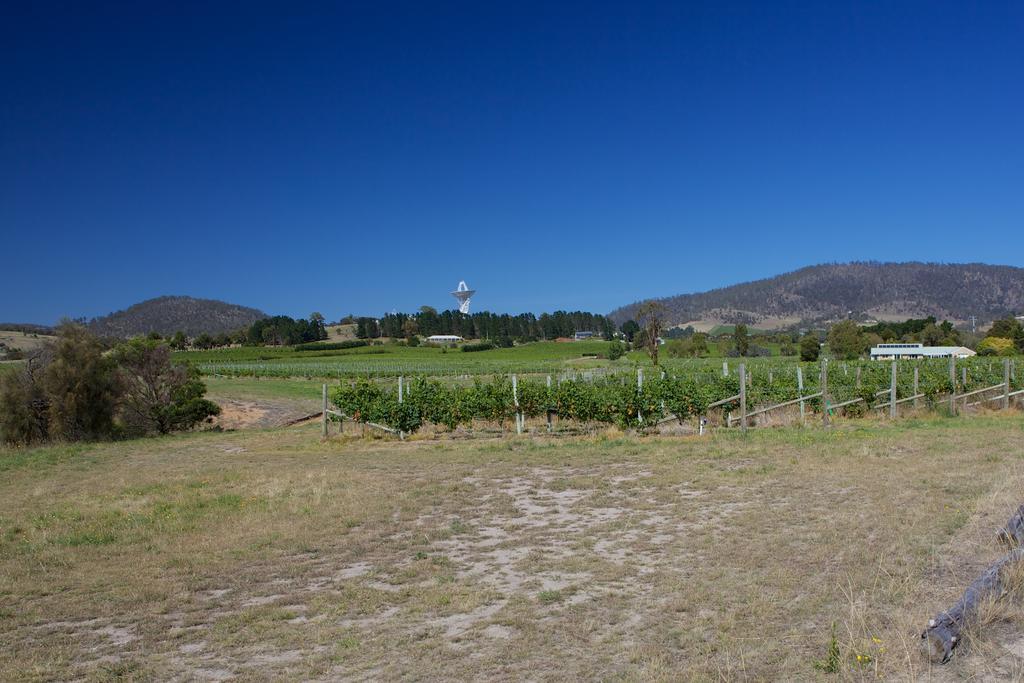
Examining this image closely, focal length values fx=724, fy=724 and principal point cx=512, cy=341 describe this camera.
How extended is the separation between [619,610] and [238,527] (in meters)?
5.76

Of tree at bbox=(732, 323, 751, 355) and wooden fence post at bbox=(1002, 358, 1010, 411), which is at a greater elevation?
tree at bbox=(732, 323, 751, 355)

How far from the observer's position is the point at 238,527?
31.4 feet

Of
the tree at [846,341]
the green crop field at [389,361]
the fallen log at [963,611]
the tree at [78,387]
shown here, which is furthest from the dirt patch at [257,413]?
the tree at [846,341]

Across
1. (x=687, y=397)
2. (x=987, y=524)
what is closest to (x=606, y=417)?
(x=687, y=397)

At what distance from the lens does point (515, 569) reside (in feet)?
24.3

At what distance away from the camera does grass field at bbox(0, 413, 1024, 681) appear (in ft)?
16.5

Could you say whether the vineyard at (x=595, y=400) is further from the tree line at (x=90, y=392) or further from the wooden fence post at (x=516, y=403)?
the tree line at (x=90, y=392)

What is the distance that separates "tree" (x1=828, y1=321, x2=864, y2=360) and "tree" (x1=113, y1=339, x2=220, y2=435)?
236ft

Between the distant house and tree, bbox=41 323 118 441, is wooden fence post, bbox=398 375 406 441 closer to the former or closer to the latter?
tree, bbox=41 323 118 441

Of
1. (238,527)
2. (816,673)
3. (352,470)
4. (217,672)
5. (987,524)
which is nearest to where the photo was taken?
(816,673)

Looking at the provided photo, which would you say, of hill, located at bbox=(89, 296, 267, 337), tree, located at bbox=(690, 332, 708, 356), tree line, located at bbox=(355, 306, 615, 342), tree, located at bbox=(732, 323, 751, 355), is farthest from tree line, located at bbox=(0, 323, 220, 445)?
hill, located at bbox=(89, 296, 267, 337)

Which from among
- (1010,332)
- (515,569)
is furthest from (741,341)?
(515,569)

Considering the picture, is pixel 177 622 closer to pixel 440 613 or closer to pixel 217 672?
pixel 217 672

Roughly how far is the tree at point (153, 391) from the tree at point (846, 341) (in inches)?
2836
